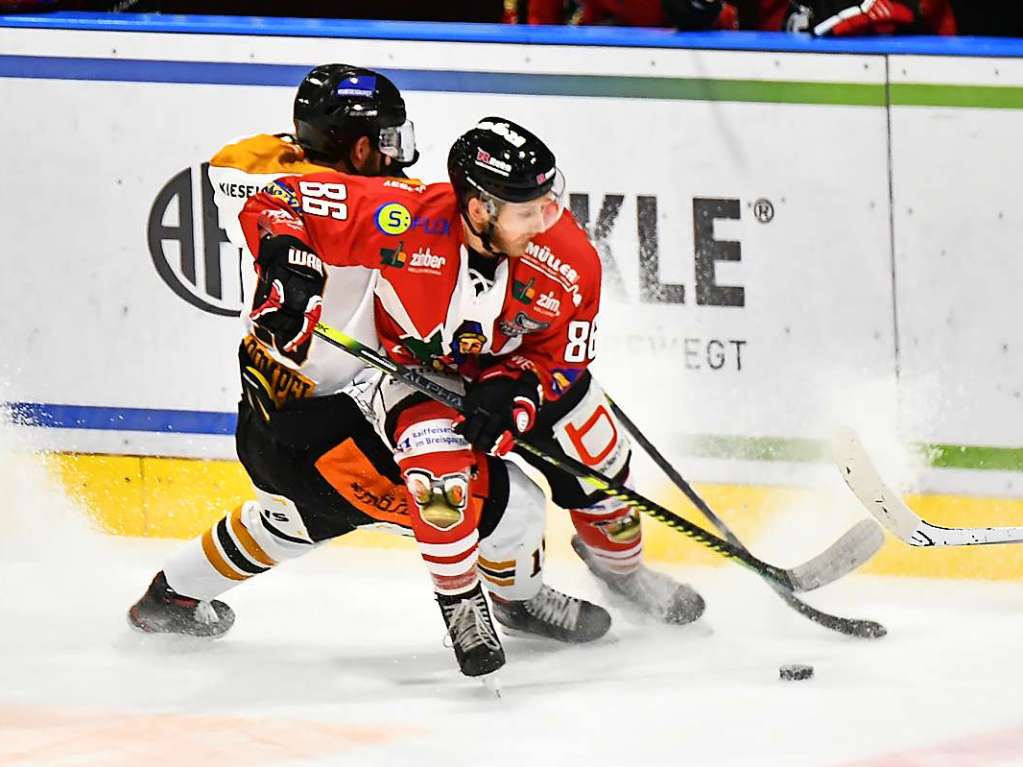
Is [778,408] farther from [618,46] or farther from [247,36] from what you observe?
[247,36]

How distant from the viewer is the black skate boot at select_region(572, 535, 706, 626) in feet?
12.9

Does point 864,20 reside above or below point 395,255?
above

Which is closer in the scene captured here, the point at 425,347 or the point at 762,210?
the point at 425,347

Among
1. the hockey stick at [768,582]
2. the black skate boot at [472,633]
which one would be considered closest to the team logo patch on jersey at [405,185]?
the hockey stick at [768,582]

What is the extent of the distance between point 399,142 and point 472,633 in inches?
40.2

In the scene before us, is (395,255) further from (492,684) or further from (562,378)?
(492,684)

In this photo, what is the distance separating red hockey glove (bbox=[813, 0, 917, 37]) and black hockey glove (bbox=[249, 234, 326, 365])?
1.45 metres

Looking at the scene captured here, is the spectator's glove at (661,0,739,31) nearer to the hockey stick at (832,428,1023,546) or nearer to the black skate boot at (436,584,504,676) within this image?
the hockey stick at (832,428,1023,546)

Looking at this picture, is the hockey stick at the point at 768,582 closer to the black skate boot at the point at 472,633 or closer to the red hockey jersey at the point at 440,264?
the red hockey jersey at the point at 440,264

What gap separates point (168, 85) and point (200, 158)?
0.61 ft

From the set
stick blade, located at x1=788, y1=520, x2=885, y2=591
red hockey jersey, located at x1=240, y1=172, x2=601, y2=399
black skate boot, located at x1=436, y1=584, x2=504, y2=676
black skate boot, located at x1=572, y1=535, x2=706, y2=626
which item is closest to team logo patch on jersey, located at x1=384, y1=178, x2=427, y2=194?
red hockey jersey, located at x1=240, y1=172, x2=601, y2=399

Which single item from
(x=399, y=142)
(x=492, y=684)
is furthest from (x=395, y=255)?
(x=492, y=684)

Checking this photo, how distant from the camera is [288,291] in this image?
133 inches

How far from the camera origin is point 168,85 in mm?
4469
